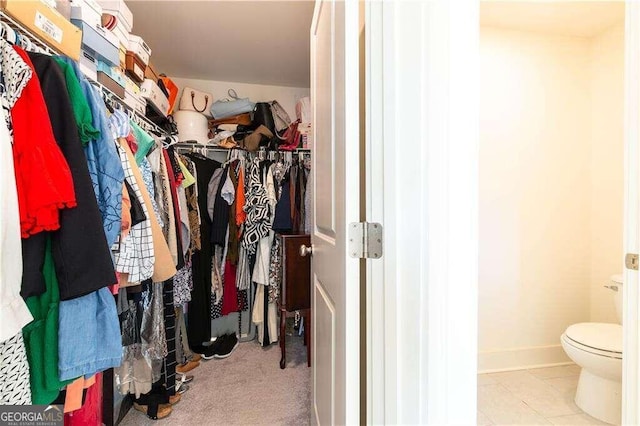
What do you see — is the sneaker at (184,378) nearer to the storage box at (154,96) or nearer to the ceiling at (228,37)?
the storage box at (154,96)

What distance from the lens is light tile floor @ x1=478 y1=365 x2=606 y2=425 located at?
1339 millimetres

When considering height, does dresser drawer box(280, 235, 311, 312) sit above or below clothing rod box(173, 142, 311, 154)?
below

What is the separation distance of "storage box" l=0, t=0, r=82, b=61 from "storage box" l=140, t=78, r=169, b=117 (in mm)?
589

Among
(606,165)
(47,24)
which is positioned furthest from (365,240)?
(606,165)

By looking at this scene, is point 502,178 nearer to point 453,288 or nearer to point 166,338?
point 453,288

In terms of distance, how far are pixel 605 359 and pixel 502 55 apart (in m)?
1.79

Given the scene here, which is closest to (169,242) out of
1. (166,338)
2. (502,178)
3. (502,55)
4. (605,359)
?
(166,338)

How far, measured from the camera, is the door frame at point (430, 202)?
59 centimetres

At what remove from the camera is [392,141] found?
0.63 meters

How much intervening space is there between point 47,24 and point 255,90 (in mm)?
1772

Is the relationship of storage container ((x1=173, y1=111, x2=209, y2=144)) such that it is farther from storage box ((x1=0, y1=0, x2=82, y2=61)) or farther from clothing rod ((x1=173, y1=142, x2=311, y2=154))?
storage box ((x1=0, y1=0, x2=82, y2=61))

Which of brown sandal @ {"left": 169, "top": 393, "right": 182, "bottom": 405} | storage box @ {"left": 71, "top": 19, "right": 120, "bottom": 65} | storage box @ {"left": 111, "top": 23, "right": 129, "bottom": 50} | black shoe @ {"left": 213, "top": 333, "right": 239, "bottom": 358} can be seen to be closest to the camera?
storage box @ {"left": 71, "top": 19, "right": 120, "bottom": 65}

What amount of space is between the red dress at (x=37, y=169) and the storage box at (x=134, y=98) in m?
0.69

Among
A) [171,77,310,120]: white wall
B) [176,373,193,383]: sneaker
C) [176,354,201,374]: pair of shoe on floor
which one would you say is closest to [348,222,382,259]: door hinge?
[176,373,193,383]: sneaker
